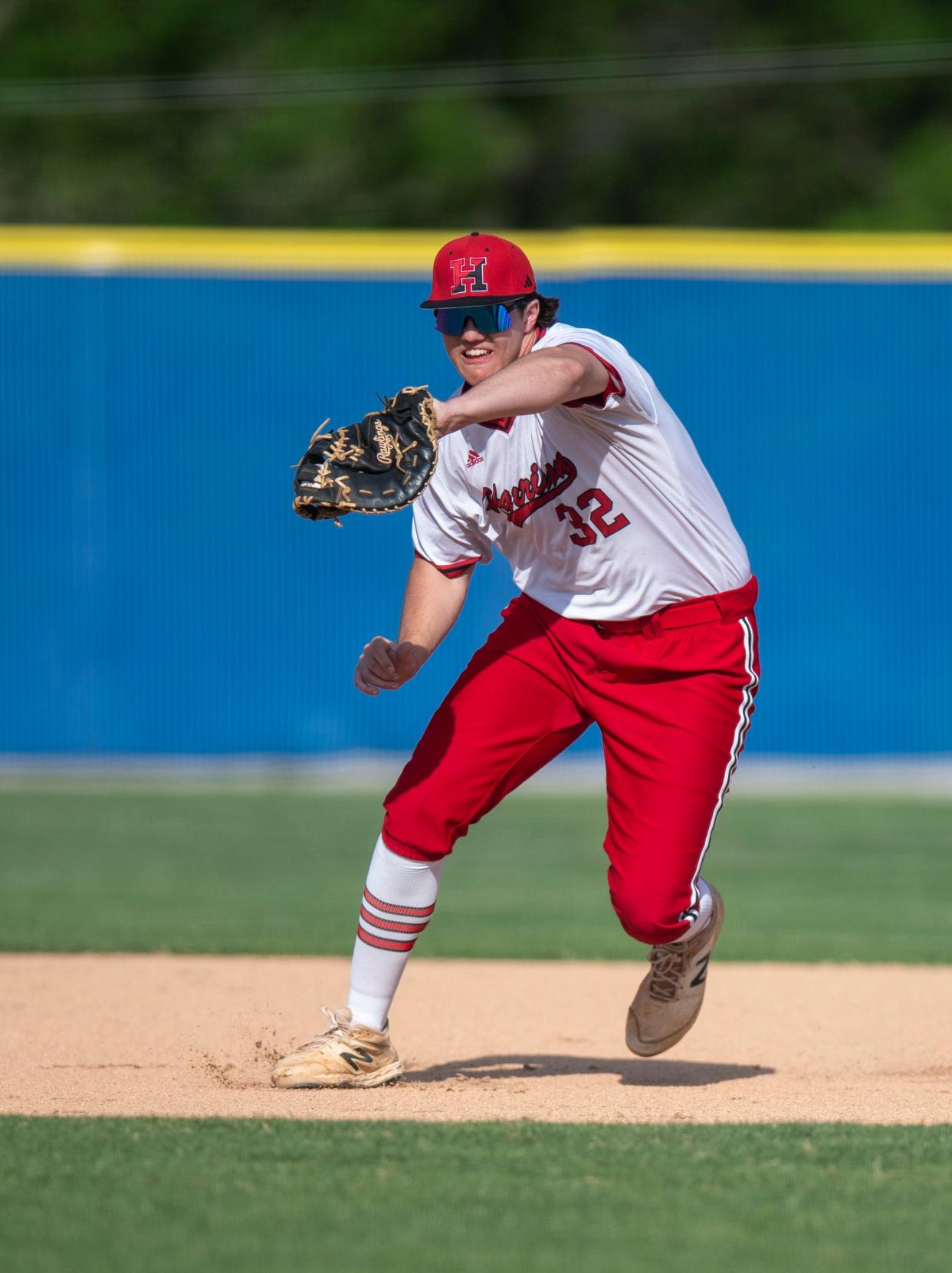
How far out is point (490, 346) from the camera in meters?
4.35

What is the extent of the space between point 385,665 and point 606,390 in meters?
0.95

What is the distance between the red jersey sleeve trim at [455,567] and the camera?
4805 mm

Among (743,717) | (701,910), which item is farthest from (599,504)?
(701,910)

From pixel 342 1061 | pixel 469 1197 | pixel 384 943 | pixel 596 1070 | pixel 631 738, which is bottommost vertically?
pixel 596 1070

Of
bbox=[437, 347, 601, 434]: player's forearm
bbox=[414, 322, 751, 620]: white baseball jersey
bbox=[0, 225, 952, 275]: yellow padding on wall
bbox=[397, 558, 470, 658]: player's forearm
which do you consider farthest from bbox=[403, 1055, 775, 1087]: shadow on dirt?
bbox=[0, 225, 952, 275]: yellow padding on wall

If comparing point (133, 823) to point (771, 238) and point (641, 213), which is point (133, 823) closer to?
point (771, 238)

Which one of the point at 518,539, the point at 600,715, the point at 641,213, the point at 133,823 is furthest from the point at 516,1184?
the point at 641,213

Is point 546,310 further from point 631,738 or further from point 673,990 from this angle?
point 673,990

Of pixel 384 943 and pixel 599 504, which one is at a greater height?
pixel 599 504

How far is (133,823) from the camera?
36.2ft

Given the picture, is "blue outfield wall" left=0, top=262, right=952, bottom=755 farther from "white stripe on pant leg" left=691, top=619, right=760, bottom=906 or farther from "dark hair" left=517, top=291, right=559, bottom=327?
"dark hair" left=517, top=291, right=559, bottom=327

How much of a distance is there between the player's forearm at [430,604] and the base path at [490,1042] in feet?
3.99

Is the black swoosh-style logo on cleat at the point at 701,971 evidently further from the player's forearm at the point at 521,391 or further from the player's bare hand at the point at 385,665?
the player's forearm at the point at 521,391

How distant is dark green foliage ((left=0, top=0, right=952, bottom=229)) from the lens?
21.7 meters
